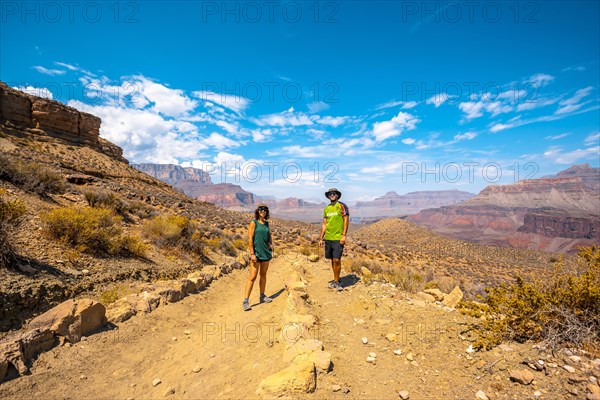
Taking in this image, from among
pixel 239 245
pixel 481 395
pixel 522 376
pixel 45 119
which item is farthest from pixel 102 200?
pixel 45 119

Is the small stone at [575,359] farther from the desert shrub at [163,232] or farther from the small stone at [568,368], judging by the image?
the desert shrub at [163,232]

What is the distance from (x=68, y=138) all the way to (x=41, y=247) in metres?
39.7

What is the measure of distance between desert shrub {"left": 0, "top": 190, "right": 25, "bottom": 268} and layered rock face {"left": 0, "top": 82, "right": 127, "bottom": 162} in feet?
112

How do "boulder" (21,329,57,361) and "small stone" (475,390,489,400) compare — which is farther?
"boulder" (21,329,57,361)

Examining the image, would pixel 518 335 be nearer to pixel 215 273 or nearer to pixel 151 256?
pixel 215 273

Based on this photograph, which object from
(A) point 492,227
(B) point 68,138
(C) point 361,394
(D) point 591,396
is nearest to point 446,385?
(C) point 361,394

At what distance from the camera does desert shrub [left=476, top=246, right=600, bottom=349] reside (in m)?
3.26

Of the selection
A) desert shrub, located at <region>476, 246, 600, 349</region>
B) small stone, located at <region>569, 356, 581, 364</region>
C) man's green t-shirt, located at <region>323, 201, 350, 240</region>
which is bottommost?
small stone, located at <region>569, 356, 581, 364</region>

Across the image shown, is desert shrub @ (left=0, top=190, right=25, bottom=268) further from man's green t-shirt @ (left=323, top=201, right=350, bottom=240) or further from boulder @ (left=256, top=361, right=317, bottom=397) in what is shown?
man's green t-shirt @ (left=323, top=201, right=350, bottom=240)

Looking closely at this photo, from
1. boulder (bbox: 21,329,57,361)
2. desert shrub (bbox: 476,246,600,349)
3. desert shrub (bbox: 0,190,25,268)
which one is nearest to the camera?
desert shrub (bbox: 476,246,600,349)

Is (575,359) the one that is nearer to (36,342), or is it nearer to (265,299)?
(265,299)

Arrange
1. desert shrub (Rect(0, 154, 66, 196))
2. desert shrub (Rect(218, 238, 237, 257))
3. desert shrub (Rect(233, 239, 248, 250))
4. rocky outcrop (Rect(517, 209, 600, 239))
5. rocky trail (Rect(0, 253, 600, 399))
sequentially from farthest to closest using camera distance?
rocky outcrop (Rect(517, 209, 600, 239))
desert shrub (Rect(233, 239, 248, 250))
desert shrub (Rect(218, 238, 237, 257))
desert shrub (Rect(0, 154, 66, 196))
rocky trail (Rect(0, 253, 600, 399))

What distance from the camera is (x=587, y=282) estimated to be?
348 centimetres

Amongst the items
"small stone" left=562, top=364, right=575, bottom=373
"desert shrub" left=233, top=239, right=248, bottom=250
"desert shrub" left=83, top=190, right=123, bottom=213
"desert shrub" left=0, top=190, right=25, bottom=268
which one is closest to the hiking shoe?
"desert shrub" left=0, top=190, right=25, bottom=268
